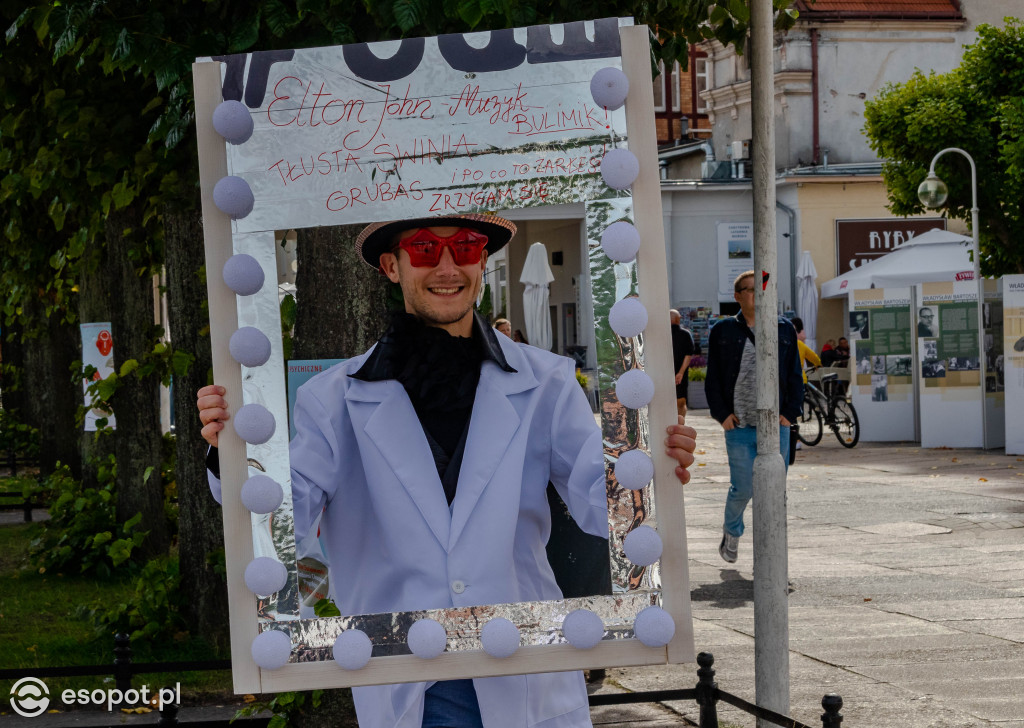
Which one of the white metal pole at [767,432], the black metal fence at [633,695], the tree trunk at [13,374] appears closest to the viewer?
the black metal fence at [633,695]

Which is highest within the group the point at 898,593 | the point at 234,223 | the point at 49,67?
the point at 49,67

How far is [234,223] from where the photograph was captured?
3.16 metres

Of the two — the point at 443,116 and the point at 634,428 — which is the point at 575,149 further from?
the point at 634,428

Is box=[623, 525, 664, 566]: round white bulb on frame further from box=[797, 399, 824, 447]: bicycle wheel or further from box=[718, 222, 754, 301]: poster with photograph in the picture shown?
box=[718, 222, 754, 301]: poster with photograph

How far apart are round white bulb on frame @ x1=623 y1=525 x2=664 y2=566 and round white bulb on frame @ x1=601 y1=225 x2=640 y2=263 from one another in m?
0.62

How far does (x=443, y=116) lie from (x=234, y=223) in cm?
55

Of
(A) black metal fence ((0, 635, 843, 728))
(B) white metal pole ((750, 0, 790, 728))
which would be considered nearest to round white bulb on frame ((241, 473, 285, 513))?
(A) black metal fence ((0, 635, 843, 728))

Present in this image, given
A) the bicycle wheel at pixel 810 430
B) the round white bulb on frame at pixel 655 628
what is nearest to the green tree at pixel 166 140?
→ the round white bulb on frame at pixel 655 628

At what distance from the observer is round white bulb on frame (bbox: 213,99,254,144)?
3.14 m

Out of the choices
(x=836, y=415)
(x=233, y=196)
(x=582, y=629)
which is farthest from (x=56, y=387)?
(x=582, y=629)

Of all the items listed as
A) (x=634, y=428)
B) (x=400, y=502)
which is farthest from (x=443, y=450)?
(x=634, y=428)

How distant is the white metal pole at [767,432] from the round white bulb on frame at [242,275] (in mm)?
2574

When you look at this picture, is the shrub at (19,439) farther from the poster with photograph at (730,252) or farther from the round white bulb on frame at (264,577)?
the poster with photograph at (730,252)

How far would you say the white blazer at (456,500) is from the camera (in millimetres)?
3020
